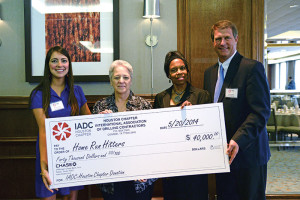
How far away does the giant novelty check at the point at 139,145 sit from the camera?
180 cm

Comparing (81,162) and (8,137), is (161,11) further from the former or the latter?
(8,137)

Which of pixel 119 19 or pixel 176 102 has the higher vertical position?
pixel 119 19

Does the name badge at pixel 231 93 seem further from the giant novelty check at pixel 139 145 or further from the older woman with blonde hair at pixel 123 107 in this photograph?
the older woman with blonde hair at pixel 123 107

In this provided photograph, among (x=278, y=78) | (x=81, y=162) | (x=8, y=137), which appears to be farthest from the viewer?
(x=278, y=78)

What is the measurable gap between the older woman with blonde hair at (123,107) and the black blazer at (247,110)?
66cm

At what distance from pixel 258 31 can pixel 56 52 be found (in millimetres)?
2264

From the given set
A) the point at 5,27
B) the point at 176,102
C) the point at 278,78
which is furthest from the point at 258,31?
the point at 278,78

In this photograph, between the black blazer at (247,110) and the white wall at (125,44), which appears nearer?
the black blazer at (247,110)

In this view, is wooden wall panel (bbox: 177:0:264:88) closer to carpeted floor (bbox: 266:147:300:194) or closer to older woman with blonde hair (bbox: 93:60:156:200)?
older woman with blonde hair (bbox: 93:60:156:200)

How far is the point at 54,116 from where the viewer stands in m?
1.91

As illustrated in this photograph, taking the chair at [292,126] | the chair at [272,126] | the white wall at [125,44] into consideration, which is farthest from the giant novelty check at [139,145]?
the chair at [292,126]

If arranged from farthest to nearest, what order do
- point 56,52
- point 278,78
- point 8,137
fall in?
point 278,78 → point 8,137 → point 56,52

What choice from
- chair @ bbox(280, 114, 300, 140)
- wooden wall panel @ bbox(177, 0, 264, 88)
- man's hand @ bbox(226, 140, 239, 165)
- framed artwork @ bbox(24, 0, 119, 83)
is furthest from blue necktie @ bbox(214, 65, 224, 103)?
chair @ bbox(280, 114, 300, 140)

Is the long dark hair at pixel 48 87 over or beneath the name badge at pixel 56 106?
over
